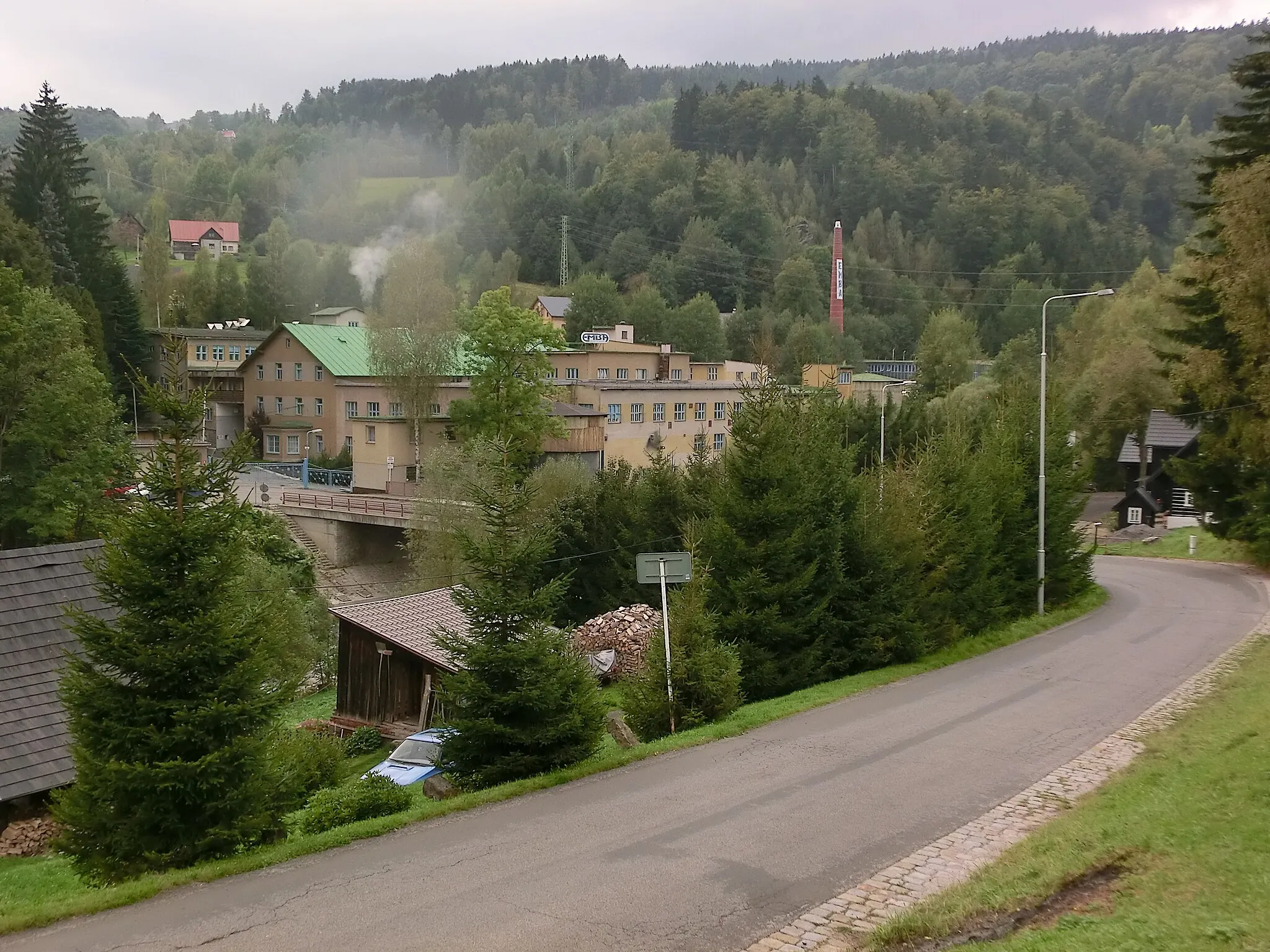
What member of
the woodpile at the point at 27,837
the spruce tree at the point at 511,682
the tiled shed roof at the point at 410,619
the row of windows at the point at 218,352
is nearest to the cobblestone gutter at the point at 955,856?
the spruce tree at the point at 511,682

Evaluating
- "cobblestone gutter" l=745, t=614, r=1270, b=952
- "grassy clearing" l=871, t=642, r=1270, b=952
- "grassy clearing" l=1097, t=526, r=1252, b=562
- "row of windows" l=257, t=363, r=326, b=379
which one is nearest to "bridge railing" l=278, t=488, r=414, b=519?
"row of windows" l=257, t=363, r=326, b=379

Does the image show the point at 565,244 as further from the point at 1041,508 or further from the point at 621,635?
the point at 1041,508

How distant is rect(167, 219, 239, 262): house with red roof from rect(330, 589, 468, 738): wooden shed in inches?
4835

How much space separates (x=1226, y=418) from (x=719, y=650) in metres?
27.8

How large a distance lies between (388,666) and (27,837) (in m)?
13.0

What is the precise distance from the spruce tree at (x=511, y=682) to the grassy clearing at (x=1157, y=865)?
563 cm

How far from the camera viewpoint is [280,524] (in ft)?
165

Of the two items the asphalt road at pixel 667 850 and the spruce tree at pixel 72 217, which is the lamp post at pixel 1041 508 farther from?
the spruce tree at pixel 72 217

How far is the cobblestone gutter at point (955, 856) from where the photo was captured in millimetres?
9312

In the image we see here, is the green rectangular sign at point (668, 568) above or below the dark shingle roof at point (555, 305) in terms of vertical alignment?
below

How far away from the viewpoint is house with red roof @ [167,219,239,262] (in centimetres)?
14062

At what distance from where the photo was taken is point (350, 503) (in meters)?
51.2

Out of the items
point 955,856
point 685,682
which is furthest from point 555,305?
point 955,856

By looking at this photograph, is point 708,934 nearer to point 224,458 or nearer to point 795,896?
point 795,896
